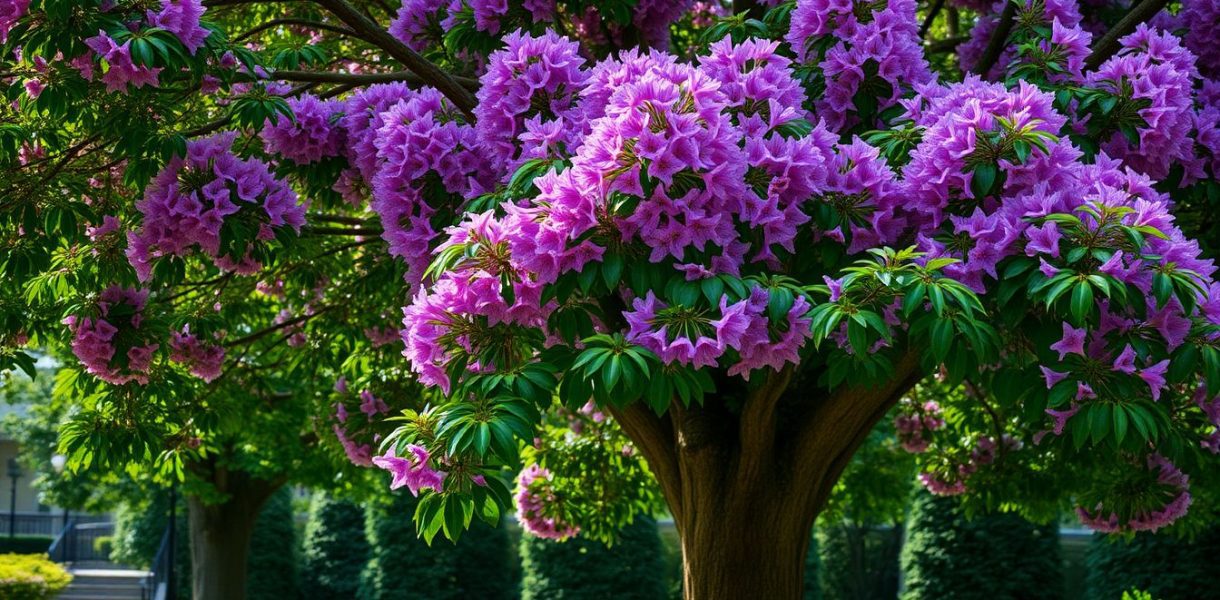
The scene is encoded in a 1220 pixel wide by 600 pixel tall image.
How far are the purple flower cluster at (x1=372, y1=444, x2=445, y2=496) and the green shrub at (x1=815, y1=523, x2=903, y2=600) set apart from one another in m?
20.0

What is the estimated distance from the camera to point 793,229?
4180 millimetres

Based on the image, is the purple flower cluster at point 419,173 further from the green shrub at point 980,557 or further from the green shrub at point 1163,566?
the green shrub at point 980,557

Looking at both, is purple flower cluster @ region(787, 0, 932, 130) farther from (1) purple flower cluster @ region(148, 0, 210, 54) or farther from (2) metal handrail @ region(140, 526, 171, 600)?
(2) metal handrail @ region(140, 526, 171, 600)

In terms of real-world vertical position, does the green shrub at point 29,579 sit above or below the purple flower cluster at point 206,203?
below

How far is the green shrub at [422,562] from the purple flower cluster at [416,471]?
622 inches

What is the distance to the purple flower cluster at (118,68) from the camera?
4.63m

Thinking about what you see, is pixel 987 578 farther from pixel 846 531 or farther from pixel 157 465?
pixel 157 465

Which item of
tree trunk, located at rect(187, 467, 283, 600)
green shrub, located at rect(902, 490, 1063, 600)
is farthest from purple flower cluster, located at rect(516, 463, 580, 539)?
green shrub, located at rect(902, 490, 1063, 600)

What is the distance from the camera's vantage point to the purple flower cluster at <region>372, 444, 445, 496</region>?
151 inches

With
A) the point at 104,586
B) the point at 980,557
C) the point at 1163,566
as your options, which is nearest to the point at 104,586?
the point at 104,586

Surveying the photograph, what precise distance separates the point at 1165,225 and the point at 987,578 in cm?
1443

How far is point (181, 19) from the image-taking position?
4.80 m

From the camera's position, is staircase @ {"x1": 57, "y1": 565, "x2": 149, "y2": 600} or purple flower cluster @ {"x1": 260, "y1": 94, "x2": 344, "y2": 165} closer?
purple flower cluster @ {"x1": 260, "y1": 94, "x2": 344, "y2": 165}

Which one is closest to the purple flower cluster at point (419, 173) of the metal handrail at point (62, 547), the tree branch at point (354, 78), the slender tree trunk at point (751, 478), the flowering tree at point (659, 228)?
the flowering tree at point (659, 228)
